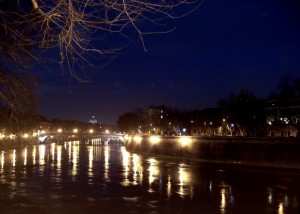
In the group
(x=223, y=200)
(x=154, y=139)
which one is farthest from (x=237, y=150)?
(x=223, y=200)

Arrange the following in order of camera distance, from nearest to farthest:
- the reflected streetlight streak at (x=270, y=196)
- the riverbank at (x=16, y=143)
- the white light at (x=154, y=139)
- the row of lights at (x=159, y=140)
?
the riverbank at (x=16, y=143)
the reflected streetlight streak at (x=270, y=196)
the row of lights at (x=159, y=140)
the white light at (x=154, y=139)

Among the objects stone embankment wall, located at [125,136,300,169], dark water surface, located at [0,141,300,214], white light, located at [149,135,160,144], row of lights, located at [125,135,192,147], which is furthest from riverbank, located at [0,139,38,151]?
stone embankment wall, located at [125,136,300,169]

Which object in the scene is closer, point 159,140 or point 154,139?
point 159,140

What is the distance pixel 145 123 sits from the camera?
6186 inches

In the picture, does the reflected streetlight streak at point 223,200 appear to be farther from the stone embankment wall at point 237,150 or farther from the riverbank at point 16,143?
the stone embankment wall at point 237,150

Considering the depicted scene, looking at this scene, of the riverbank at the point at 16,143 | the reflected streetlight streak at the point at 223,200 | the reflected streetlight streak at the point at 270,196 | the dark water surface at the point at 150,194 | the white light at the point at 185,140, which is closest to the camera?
the riverbank at the point at 16,143

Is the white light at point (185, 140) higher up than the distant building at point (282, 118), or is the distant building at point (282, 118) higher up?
the distant building at point (282, 118)

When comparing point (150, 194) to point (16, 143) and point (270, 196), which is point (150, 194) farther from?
point (16, 143)

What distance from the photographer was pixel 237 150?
5272 cm

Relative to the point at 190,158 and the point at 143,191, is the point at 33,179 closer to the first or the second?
the point at 143,191

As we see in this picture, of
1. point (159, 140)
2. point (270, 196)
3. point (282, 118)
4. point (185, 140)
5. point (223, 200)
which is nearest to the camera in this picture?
point (223, 200)

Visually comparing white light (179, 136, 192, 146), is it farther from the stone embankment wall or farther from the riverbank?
the riverbank

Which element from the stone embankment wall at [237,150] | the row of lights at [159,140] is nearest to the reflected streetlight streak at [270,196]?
the stone embankment wall at [237,150]

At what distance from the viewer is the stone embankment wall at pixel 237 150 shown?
151 ft
